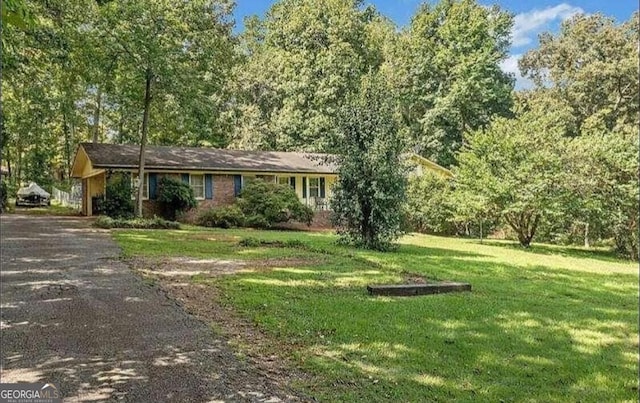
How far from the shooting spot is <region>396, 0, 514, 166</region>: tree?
388 inches

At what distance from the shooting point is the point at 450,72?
1644 cm

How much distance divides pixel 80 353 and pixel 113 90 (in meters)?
15.6

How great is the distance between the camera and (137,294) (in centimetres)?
594

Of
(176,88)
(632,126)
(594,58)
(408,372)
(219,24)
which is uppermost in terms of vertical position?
(594,58)

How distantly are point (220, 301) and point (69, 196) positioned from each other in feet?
88.7

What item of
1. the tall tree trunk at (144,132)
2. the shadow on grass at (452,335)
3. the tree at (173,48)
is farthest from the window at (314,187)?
the shadow on grass at (452,335)

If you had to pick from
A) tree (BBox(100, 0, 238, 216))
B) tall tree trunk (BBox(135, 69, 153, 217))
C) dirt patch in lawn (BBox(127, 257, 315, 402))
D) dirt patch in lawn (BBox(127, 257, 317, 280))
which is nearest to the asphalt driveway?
dirt patch in lawn (BBox(127, 257, 315, 402))

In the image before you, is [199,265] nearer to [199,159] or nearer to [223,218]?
[223,218]

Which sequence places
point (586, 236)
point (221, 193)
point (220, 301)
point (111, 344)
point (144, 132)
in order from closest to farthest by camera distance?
point (111, 344) < point (220, 301) < point (586, 236) < point (144, 132) < point (221, 193)

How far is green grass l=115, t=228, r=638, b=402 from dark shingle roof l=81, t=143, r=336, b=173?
1158cm

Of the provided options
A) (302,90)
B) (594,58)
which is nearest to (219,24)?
(302,90)

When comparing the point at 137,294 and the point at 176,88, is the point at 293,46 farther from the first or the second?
the point at 176,88

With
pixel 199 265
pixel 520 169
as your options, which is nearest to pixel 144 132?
pixel 199 265

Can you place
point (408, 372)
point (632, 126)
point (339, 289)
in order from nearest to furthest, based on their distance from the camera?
point (408, 372), point (339, 289), point (632, 126)
